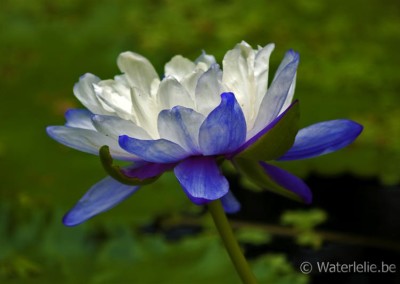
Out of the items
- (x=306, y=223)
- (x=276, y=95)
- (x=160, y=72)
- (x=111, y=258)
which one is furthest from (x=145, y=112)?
(x=160, y=72)

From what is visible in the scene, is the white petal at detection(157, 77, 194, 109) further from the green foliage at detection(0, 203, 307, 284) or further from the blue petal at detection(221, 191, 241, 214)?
the green foliage at detection(0, 203, 307, 284)

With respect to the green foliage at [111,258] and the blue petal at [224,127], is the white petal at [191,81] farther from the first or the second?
the green foliage at [111,258]

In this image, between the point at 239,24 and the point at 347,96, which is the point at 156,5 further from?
the point at 347,96

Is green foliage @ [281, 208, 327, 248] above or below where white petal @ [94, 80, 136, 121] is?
below

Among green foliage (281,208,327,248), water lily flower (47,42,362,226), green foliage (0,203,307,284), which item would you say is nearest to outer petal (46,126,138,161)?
water lily flower (47,42,362,226)

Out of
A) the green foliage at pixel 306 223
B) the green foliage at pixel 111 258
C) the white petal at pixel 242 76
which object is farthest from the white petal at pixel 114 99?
the green foliage at pixel 306 223

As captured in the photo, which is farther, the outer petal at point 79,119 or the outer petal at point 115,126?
the outer petal at point 79,119

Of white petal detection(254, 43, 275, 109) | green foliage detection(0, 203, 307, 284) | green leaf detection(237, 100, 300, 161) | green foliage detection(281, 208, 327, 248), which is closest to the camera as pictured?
green leaf detection(237, 100, 300, 161)
